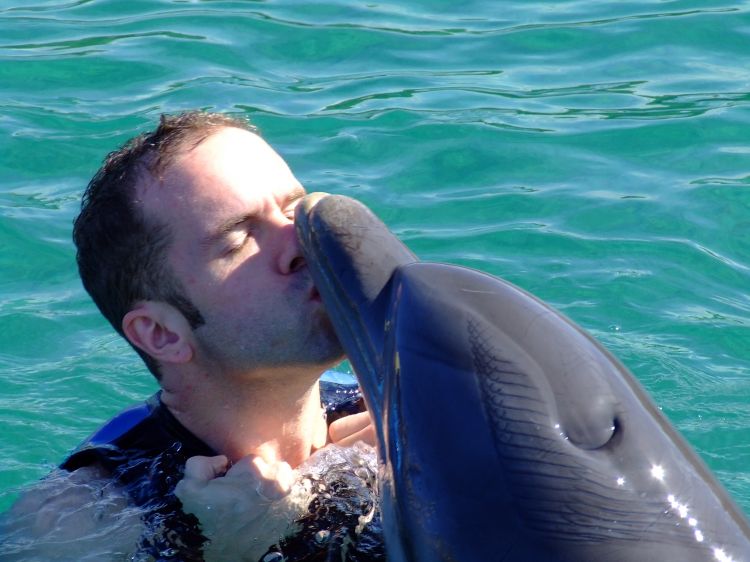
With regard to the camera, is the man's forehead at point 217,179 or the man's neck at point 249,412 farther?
the man's neck at point 249,412

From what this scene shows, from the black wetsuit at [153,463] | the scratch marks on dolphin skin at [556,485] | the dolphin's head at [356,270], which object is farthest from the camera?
the black wetsuit at [153,463]

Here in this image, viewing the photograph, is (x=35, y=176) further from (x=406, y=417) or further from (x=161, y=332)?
(x=406, y=417)

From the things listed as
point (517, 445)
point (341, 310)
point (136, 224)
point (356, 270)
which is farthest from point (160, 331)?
point (517, 445)

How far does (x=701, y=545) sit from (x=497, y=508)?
53 cm

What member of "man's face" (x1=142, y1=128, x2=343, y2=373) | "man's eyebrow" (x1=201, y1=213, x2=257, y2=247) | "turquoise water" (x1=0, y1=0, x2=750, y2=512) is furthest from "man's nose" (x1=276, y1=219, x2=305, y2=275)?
"turquoise water" (x1=0, y1=0, x2=750, y2=512)

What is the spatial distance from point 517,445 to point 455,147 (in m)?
6.77

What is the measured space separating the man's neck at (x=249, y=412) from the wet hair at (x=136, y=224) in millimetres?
228

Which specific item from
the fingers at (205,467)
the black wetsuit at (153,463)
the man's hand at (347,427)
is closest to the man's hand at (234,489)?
the fingers at (205,467)

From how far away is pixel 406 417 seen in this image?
380 cm

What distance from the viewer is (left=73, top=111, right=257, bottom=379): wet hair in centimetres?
530

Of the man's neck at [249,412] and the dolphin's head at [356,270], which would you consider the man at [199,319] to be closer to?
the man's neck at [249,412]

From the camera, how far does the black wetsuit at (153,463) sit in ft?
17.3

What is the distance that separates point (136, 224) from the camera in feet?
17.5

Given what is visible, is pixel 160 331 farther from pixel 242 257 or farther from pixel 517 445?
pixel 517 445
